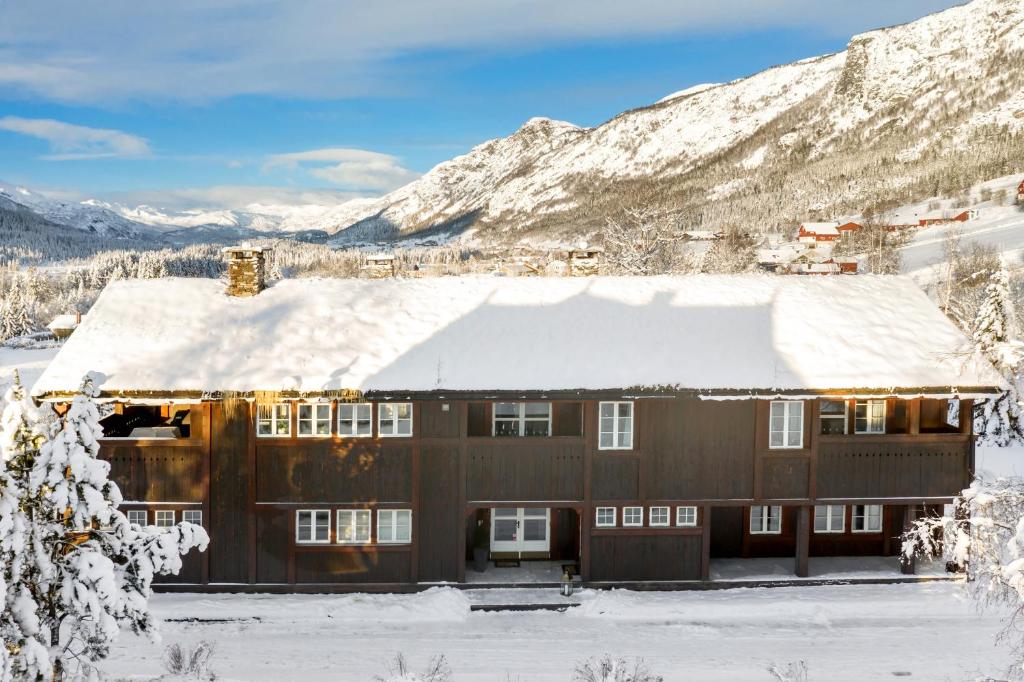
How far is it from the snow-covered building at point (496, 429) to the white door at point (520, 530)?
12 centimetres

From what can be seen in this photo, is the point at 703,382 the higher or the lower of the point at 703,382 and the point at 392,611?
the higher

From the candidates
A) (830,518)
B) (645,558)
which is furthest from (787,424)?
(645,558)

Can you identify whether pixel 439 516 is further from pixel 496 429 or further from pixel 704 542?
pixel 704 542

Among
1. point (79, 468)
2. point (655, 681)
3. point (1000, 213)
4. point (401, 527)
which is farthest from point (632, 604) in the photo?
point (1000, 213)

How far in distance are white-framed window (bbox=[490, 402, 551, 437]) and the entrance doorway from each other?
2.72m

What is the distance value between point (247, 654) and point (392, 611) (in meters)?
3.76

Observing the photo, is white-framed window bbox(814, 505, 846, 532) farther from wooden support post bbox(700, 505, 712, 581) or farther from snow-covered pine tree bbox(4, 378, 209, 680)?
snow-covered pine tree bbox(4, 378, 209, 680)

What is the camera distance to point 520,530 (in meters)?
24.5

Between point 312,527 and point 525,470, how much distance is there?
604cm

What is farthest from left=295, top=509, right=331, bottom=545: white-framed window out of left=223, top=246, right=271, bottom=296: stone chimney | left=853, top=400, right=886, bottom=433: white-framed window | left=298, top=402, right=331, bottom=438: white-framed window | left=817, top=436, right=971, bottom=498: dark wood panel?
left=853, top=400, right=886, bottom=433: white-framed window

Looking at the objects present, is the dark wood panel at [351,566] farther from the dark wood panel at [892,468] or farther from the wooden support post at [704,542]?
the dark wood panel at [892,468]

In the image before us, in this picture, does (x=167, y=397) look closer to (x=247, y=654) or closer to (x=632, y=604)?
(x=247, y=654)

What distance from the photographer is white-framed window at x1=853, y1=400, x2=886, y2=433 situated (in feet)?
77.2

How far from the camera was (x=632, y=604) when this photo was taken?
856 inches
